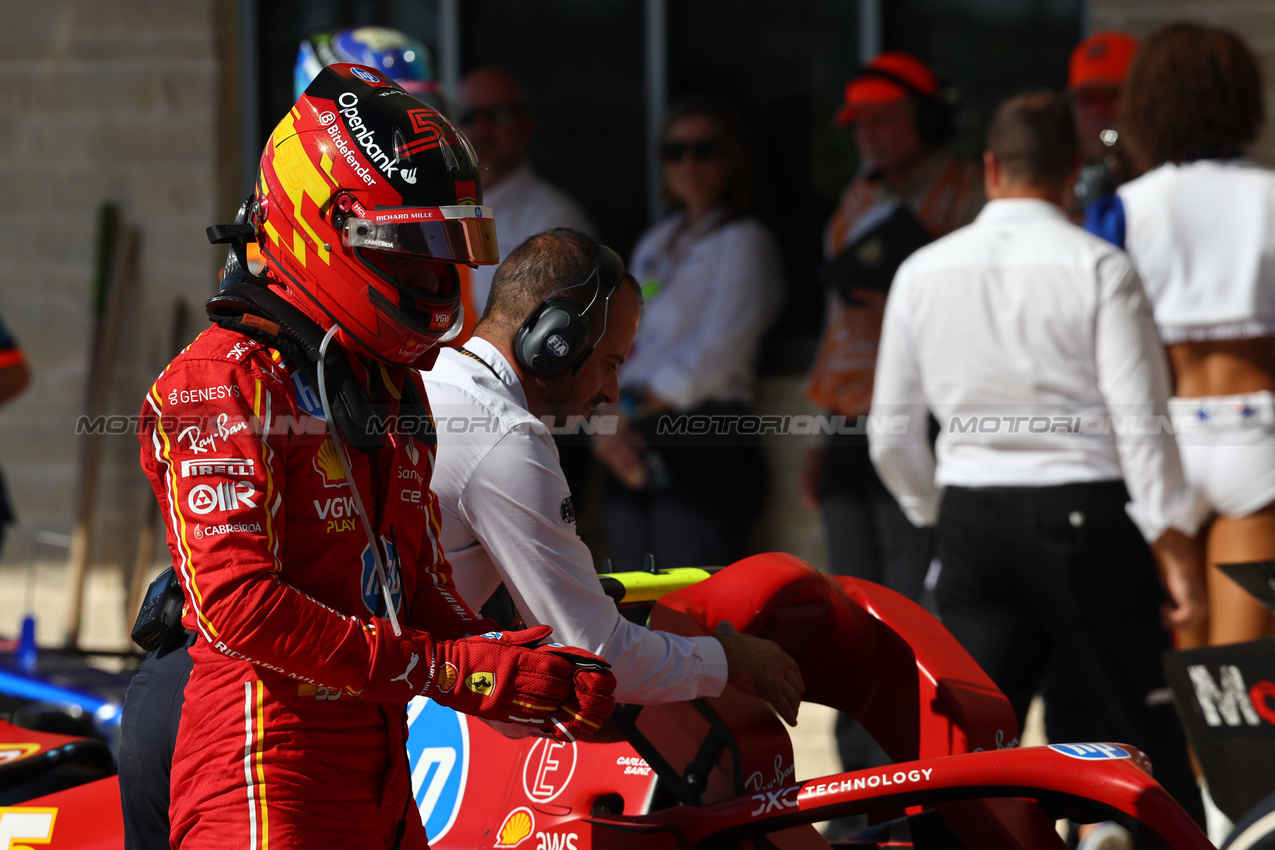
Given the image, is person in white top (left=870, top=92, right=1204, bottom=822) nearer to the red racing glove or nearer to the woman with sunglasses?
the woman with sunglasses

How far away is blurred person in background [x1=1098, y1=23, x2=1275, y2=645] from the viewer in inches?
140

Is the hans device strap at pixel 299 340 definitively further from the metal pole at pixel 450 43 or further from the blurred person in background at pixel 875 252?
the metal pole at pixel 450 43

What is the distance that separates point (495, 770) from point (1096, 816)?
3.14 feet

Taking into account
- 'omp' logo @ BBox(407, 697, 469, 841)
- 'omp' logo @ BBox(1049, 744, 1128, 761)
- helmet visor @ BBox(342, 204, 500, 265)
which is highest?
helmet visor @ BBox(342, 204, 500, 265)

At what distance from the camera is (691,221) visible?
5059mm

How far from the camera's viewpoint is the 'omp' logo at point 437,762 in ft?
7.57

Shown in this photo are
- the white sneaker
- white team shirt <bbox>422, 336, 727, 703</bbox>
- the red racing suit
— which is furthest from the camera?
the white sneaker

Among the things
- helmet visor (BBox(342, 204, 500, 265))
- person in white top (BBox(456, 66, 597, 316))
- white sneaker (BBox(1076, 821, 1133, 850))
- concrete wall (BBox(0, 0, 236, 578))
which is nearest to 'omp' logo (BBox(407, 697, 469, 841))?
helmet visor (BBox(342, 204, 500, 265))

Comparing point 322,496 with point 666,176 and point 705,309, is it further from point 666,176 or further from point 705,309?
point 666,176

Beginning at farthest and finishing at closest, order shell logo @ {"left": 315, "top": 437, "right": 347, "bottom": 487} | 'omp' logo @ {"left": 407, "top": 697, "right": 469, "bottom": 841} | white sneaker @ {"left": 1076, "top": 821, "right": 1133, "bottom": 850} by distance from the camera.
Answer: white sneaker @ {"left": 1076, "top": 821, "right": 1133, "bottom": 850} < 'omp' logo @ {"left": 407, "top": 697, "right": 469, "bottom": 841} < shell logo @ {"left": 315, "top": 437, "right": 347, "bottom": 487}

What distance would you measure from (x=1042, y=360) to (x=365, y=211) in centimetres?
204

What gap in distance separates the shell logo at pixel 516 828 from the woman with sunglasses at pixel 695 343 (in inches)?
106

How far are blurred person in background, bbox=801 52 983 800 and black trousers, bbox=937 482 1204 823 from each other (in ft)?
3.45

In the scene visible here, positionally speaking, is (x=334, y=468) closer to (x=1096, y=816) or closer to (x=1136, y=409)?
(x=1096, y=816)
